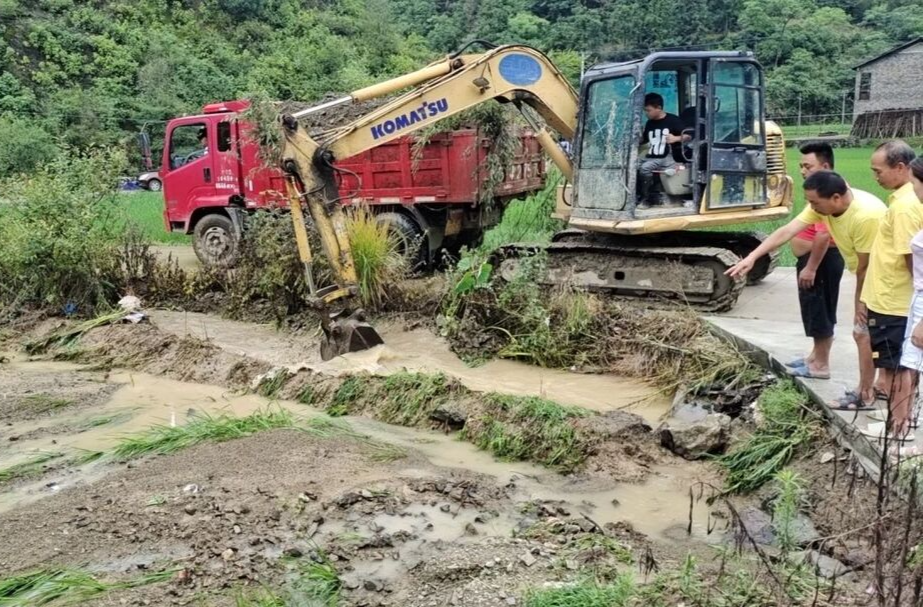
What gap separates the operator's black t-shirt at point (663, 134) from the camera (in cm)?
817

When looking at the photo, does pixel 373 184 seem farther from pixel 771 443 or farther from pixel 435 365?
pixel 771 443

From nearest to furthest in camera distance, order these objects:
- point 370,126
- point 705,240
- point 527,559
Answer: point 527,559 < point 370,126 < point 705,240

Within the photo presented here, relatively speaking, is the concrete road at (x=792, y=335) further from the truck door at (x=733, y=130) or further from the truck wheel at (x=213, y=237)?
the truck wheel at (x=213, y=237)

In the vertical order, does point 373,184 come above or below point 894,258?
above

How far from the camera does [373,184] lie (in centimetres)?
1115

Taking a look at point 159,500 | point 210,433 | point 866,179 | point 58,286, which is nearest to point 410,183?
point 58,286

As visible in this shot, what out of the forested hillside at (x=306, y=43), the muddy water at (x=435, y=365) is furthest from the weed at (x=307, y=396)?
the forested hillside at (x=306, y=43)

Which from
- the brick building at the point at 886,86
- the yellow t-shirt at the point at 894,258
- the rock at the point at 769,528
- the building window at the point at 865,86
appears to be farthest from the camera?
the building window at the point at 865,86

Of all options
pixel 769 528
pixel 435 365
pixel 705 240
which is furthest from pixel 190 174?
pixel 769 528

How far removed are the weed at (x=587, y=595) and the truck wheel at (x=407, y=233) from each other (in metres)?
7.00

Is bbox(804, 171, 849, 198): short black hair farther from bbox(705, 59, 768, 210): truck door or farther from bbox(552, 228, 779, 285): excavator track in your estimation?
bbox(552, 228, 779, 285): excavator track

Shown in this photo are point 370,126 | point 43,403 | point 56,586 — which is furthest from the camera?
point 370,126

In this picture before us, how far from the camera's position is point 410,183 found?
427 inches

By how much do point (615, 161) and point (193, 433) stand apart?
4.85m
